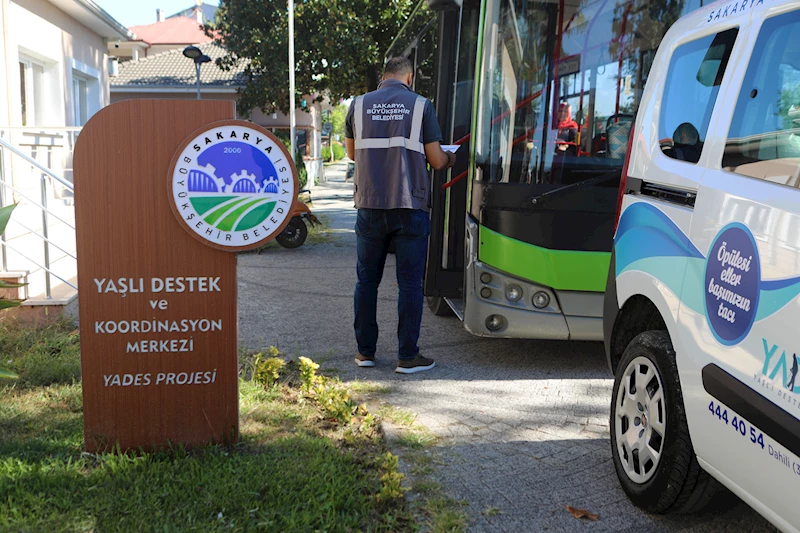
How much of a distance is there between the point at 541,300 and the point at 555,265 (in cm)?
26

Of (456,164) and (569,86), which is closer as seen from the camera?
(569,86)

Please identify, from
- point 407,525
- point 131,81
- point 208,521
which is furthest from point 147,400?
point 131,81

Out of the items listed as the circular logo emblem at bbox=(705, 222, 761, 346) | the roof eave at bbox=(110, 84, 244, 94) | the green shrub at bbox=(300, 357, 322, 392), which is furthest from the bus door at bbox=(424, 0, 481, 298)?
the roof eave at bbox=(110, 84, 244, 94)

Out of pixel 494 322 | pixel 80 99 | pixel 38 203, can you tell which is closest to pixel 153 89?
pixel 80 99

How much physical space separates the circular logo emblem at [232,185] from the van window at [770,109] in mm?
1885

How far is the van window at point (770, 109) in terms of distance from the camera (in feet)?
8.75

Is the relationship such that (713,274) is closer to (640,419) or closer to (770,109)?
(770,109)

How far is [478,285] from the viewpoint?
5.58 meters

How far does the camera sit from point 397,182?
5.23 meters

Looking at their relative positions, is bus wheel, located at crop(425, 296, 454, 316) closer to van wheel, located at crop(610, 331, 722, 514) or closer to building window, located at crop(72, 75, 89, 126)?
van wheel, located at crop(610, 331, 722, 514)

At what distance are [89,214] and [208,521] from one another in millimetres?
1451

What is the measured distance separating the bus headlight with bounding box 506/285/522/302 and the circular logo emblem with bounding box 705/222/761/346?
2.67 m

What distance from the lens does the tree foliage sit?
2348 centimetres

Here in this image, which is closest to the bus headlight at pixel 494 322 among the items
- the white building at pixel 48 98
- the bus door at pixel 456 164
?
the bus door at pixel 456 164
